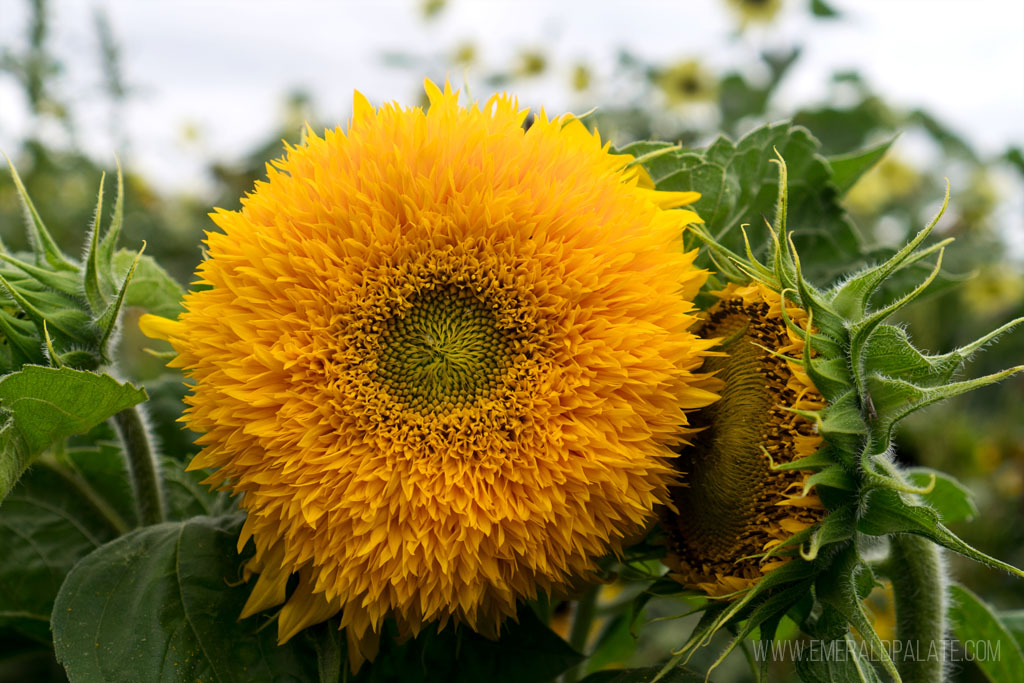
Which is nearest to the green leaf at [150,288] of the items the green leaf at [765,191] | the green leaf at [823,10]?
the green leaf at [765,191]

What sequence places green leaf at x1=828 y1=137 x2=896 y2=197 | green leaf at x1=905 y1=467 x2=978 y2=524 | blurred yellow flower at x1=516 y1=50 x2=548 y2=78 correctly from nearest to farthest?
green leaf at x1=828 y1=137 x2=896 y2=197 → green leaf at x1=905 y1=467 x2=978 y2=524 → blurred yellow flower at x1=516 y1=50 x2=548 y2=78

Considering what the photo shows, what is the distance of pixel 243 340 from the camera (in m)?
0.65

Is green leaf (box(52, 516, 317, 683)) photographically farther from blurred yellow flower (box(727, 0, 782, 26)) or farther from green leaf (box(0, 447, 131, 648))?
blurred yellow flower (box(727, 0, 782, 26))

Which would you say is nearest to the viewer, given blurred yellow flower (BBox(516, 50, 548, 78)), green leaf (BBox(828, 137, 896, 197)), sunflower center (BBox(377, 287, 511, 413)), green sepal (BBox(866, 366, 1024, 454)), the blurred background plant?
green sepal (BBox(866, 366, 1024, 454))

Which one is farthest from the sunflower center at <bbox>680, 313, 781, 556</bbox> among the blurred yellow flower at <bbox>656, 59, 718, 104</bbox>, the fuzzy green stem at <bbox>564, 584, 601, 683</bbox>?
the blurred yellow flower at <bbox>656, 59, 718, 104</bbox>

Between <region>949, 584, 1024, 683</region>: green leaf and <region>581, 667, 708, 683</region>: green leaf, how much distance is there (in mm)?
405

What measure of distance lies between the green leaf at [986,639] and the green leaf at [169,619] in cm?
76

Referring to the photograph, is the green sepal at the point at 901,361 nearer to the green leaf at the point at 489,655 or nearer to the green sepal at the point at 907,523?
the green sepal at the point at 907,523

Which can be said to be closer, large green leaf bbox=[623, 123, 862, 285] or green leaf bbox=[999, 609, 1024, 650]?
large green leaf bbox=[623, 123, 862, 285]

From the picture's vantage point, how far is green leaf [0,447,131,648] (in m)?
0.90

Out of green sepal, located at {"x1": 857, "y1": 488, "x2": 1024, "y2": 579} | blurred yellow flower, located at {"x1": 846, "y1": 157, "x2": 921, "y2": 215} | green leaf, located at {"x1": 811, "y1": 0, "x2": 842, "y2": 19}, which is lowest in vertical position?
green sepal, located at {"x1": 857, "y1": 488, "x2": 1024, "y2": 579}

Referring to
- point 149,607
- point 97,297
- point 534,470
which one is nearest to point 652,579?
point 534,470

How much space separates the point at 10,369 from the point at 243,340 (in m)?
0.23

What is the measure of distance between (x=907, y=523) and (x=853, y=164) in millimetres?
502
